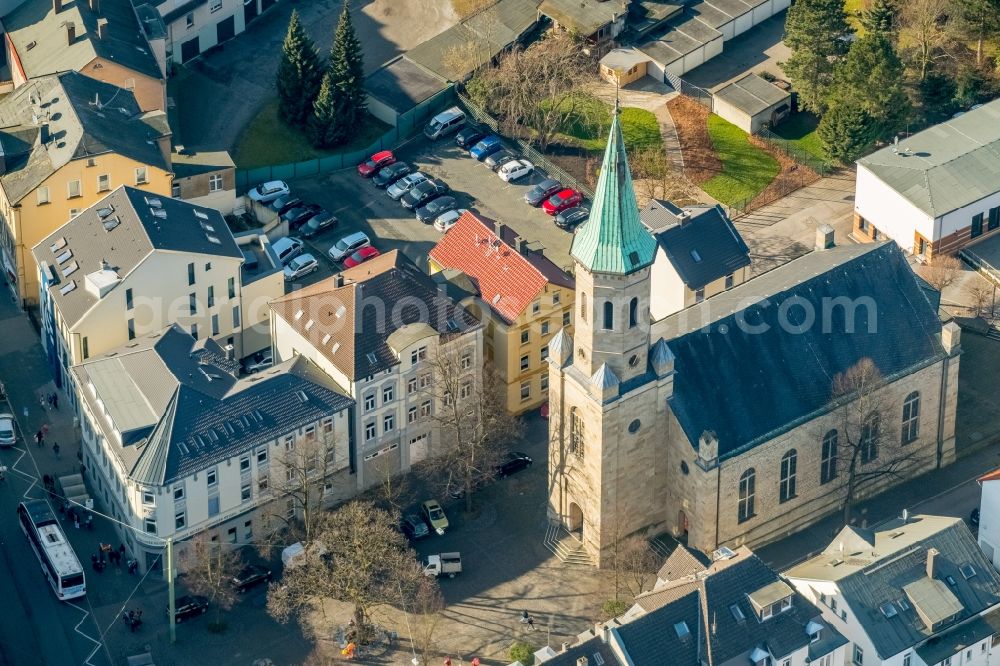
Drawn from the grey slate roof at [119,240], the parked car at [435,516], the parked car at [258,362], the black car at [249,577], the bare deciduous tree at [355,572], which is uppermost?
the grey slate roof at [119,240]

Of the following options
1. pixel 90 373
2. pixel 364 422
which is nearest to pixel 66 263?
pixel 90 373

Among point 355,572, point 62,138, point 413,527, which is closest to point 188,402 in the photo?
point 355,572

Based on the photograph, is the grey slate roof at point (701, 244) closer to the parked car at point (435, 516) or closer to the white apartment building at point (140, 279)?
the parked car at point (435, 516)

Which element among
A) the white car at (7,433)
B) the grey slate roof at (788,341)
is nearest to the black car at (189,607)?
the white car at (7,433)

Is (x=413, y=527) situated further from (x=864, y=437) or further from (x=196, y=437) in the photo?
(x=864, y=437)

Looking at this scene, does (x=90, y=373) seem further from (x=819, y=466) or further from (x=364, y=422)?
(x=819, y=466)
